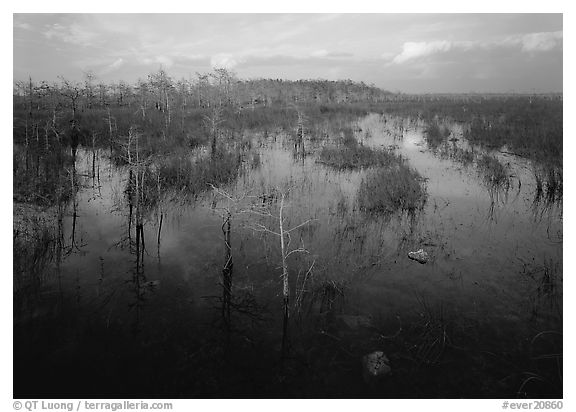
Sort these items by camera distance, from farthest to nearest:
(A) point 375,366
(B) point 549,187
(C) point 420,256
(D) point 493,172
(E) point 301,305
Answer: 1. (D) point 493,172
2. (B) point 549,187
3. (C) point 420,256
4. (E) point 301,305
5. (A) point 375,366

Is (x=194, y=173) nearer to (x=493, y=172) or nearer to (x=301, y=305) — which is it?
(x=301, y=305)

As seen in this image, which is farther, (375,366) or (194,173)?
(194,173)

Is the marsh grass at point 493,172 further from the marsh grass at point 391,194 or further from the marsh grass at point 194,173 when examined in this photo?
the marsh grass at point 194,173

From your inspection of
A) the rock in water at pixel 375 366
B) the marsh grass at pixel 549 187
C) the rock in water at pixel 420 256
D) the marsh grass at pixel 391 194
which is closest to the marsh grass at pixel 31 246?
the rock in water at pixel 375 366

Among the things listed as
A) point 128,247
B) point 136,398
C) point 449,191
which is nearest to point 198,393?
point 136,398

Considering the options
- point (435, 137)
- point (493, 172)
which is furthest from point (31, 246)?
point (435, 137)

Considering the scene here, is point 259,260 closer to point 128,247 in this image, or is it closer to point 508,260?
point 128,247
